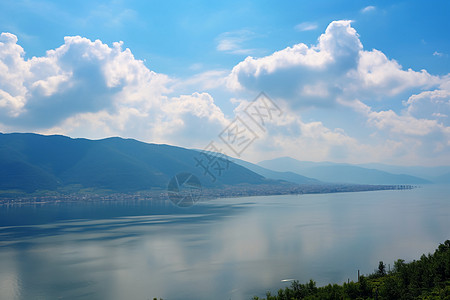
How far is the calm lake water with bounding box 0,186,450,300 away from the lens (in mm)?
29359

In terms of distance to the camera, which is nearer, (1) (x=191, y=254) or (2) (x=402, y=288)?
(2) (x=402, y=288)

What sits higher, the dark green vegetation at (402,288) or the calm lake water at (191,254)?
the dark green vegetation at (402,288)

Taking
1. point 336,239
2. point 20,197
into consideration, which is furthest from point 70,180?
point 336,239

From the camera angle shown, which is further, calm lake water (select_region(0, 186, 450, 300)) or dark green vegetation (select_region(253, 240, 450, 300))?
calm lake water (select_region(0, 186, 450, 300))

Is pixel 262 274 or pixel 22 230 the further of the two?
pixel 22 230

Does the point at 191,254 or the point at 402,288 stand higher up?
the point at 402,288

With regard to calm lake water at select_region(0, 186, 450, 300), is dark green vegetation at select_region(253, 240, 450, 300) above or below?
above

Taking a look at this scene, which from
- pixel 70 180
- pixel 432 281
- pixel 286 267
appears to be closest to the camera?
pixel 432 281

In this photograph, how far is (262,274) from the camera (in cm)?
3216

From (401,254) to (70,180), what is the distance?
610ft

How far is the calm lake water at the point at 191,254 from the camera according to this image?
29.4 meters

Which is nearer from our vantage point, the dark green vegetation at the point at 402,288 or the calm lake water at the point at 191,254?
the dark green vegetation at the point at 402,288

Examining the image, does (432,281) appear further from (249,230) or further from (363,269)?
(249,230)

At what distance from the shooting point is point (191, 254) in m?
42.3
